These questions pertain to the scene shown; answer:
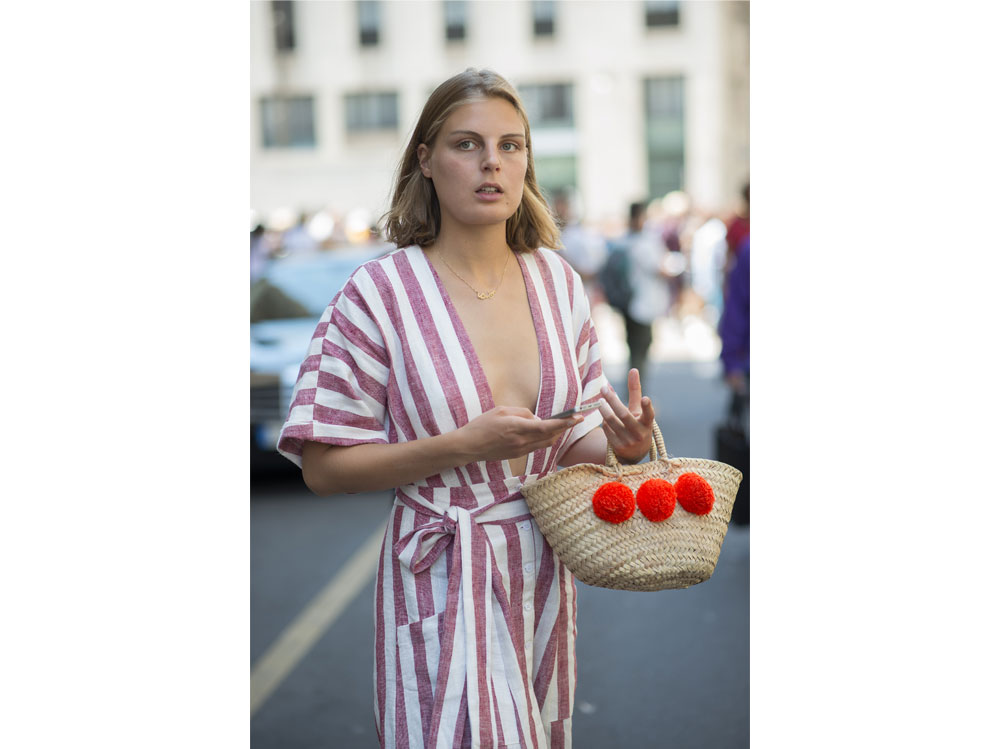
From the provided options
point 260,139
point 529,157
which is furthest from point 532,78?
point 529,157

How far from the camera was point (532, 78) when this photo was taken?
128ft

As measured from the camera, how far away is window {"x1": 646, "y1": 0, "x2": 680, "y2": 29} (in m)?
39.1

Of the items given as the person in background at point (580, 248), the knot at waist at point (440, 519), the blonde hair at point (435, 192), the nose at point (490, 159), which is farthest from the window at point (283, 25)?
the knot at waist at point (440, 519)

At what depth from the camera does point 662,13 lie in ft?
129

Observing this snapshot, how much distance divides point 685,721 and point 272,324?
5457 millimetres

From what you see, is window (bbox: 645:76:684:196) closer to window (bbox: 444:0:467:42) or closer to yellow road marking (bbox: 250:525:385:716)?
window (bbox: 444:0:467:42)

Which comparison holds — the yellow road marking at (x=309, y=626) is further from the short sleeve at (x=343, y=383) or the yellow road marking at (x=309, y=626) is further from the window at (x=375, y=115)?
the window at (x=375, y=115)

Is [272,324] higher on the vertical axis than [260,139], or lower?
lower

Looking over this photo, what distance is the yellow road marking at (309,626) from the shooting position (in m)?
5.00

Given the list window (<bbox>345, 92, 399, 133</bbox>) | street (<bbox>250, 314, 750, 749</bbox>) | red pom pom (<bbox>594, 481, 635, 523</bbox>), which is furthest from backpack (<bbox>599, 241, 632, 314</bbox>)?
window (<bbox>345, 92, 399, 133</bbox>)

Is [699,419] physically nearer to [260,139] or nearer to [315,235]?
[315,235]

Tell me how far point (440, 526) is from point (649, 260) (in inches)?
359

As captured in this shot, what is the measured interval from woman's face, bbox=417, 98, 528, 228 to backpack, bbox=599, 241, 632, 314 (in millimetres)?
8673

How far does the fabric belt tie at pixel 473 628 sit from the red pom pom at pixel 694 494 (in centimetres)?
34
